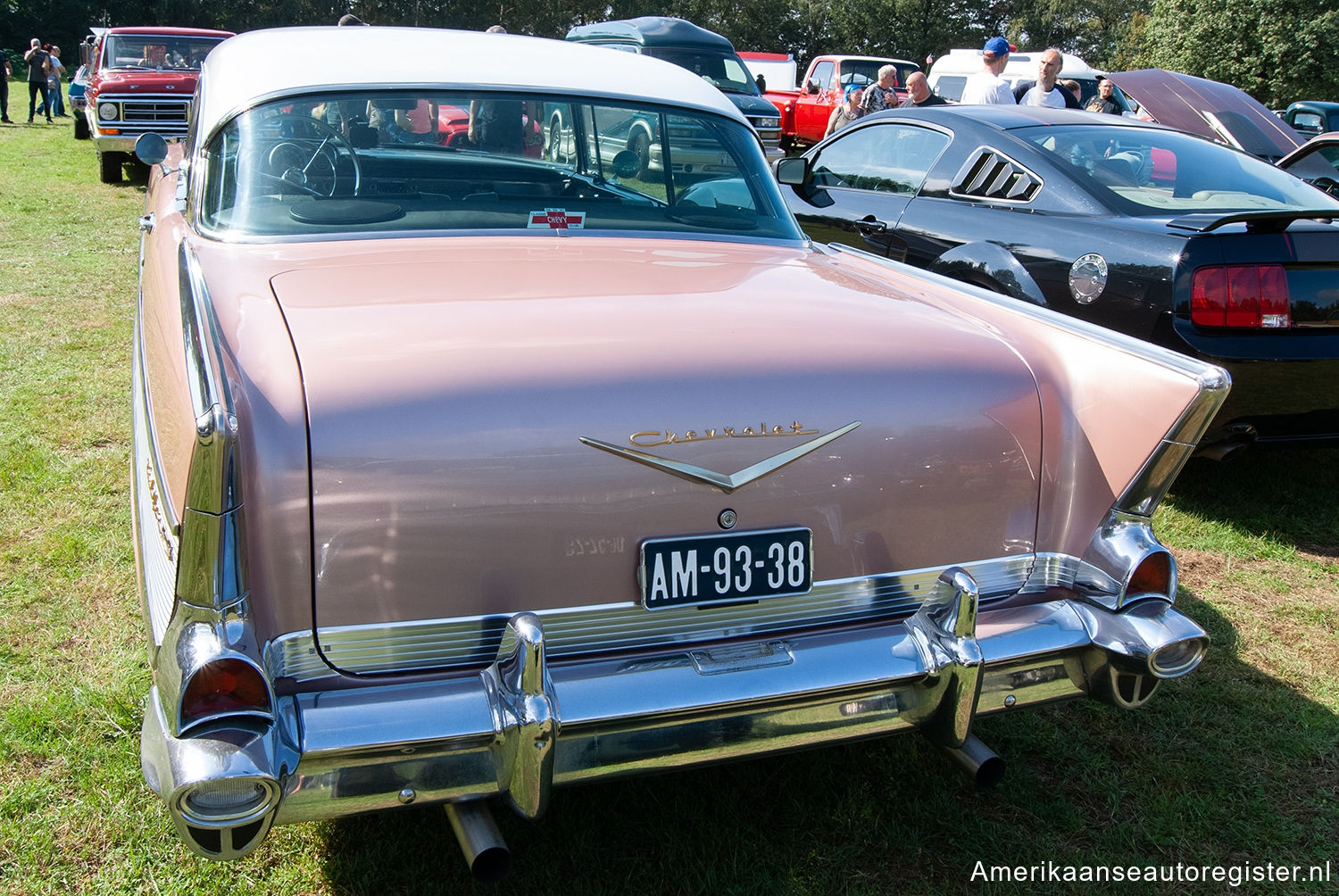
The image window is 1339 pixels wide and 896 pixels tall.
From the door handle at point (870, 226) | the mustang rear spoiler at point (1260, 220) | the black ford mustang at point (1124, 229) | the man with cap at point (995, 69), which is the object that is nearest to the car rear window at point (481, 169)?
the black ford mustang at point (1124, 229)

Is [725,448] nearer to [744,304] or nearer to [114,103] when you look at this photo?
[744,304]

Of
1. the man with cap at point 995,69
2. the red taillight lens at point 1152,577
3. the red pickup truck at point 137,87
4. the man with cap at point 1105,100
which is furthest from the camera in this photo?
the red pickup truck at point 137,87

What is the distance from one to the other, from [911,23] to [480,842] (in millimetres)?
49651

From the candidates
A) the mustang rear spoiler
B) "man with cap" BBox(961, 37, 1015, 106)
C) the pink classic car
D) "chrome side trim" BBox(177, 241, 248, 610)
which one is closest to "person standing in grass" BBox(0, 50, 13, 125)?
"man with cap" BBox(961, 37, 1015, 106)

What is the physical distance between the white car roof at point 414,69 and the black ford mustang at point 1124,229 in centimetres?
120

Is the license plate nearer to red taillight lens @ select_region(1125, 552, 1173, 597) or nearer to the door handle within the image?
red taillight lens @ select_region(1125, 552, 1173, 597)

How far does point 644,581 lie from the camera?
6.43ft

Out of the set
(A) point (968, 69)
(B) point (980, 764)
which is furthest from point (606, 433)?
(A) point (968, 69)

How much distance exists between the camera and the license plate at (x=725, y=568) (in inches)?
77.2

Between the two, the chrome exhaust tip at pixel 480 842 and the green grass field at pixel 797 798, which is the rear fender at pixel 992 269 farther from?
the chrome exhaust tip at pixel 480 842

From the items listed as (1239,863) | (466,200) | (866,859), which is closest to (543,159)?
(466,200)

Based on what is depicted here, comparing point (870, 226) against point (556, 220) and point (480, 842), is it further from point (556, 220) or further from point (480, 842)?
point (480, 842)

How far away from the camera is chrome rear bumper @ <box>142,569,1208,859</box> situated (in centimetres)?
168

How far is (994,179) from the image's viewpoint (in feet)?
15.7
